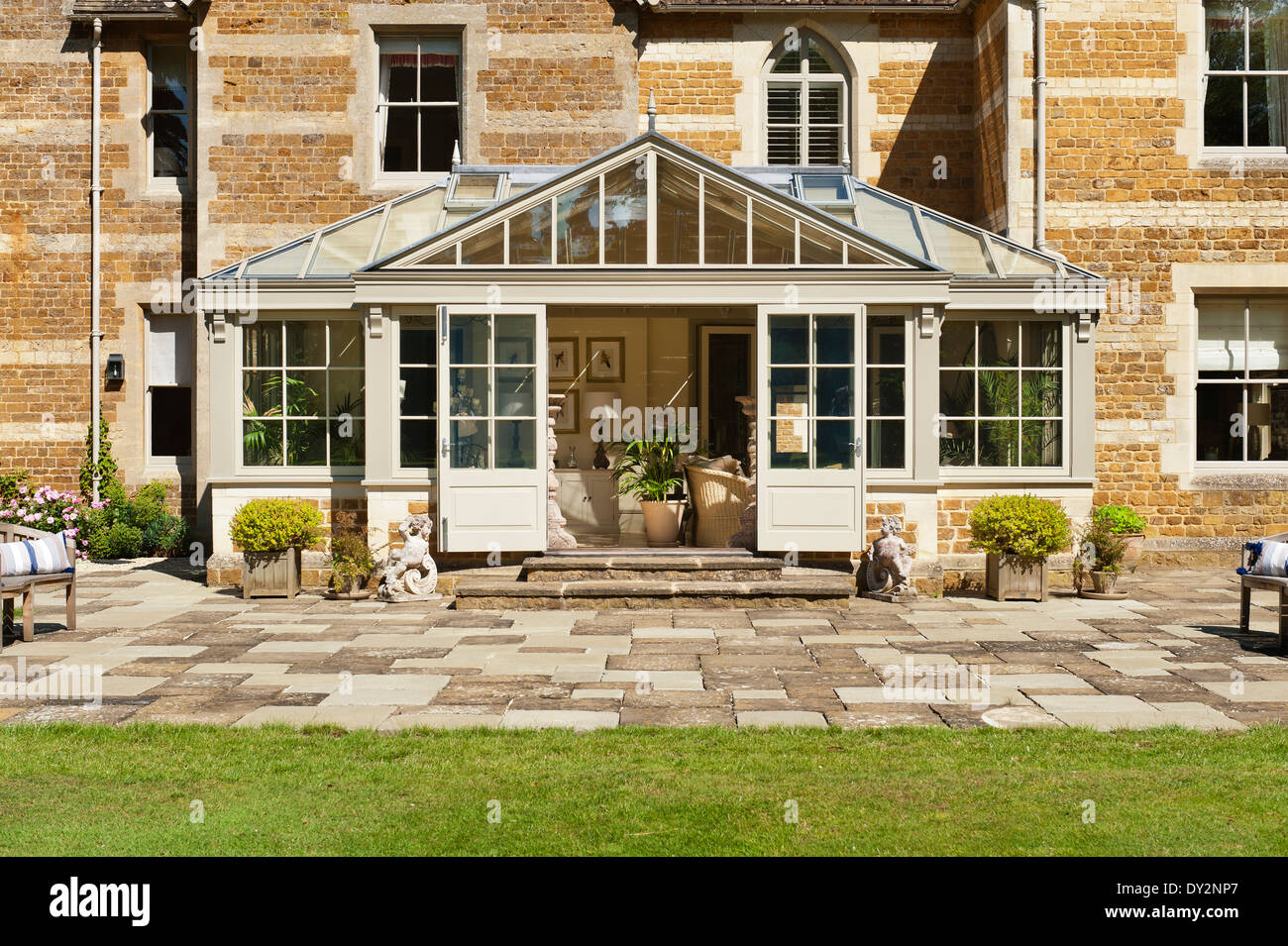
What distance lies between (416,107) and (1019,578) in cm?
914

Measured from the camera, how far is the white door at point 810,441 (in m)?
10.9

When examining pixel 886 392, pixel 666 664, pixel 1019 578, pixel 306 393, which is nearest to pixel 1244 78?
pixel 886 392

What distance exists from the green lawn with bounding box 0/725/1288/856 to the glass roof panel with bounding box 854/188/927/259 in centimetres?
679

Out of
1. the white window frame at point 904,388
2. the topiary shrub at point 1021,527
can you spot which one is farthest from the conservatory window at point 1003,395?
the topiary shrub at point 1021,527

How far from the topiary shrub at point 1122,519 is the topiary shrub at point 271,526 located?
24.8 ft

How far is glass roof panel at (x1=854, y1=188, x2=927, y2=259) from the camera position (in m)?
11.7

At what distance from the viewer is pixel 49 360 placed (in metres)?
15.1

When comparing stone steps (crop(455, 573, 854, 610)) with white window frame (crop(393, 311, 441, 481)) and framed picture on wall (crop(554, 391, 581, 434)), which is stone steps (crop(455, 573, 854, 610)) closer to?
white window frame (crop(393, 311, 441, 481))

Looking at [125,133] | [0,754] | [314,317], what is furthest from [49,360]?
[0,754]

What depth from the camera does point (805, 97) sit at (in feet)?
49.9

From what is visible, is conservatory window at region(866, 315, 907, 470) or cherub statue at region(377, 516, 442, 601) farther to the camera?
conservatory window at region(866, 315, 907, 470)

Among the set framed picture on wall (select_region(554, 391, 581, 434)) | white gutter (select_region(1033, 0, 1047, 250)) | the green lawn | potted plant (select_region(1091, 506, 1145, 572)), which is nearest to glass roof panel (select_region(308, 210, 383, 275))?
framed picture on wall (select_region(554, 391, 581, 434))

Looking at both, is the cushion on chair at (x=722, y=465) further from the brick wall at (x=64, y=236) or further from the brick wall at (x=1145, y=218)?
the brick wall at (x=64, y=236)
